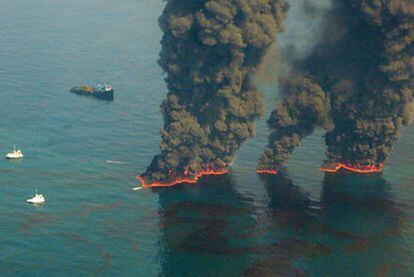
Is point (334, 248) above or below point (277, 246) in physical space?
below

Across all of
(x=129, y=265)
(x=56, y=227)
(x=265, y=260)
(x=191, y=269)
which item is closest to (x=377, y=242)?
(x=265, y=260)

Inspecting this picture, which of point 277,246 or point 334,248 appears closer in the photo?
point 277,246

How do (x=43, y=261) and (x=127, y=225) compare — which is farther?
(x=127, y=225)

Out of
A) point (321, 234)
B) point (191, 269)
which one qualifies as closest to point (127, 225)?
point (191, 269)

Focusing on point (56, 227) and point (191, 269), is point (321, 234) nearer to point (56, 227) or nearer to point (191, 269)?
point (191, 269)

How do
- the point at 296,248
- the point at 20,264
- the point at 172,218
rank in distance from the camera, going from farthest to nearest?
the point at 172,218 < the point at 296,248 < the point at 20,264

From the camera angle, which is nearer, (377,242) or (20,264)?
(20,264)

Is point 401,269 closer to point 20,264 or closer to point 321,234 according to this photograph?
point 321,234

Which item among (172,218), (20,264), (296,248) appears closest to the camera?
(20,264)
